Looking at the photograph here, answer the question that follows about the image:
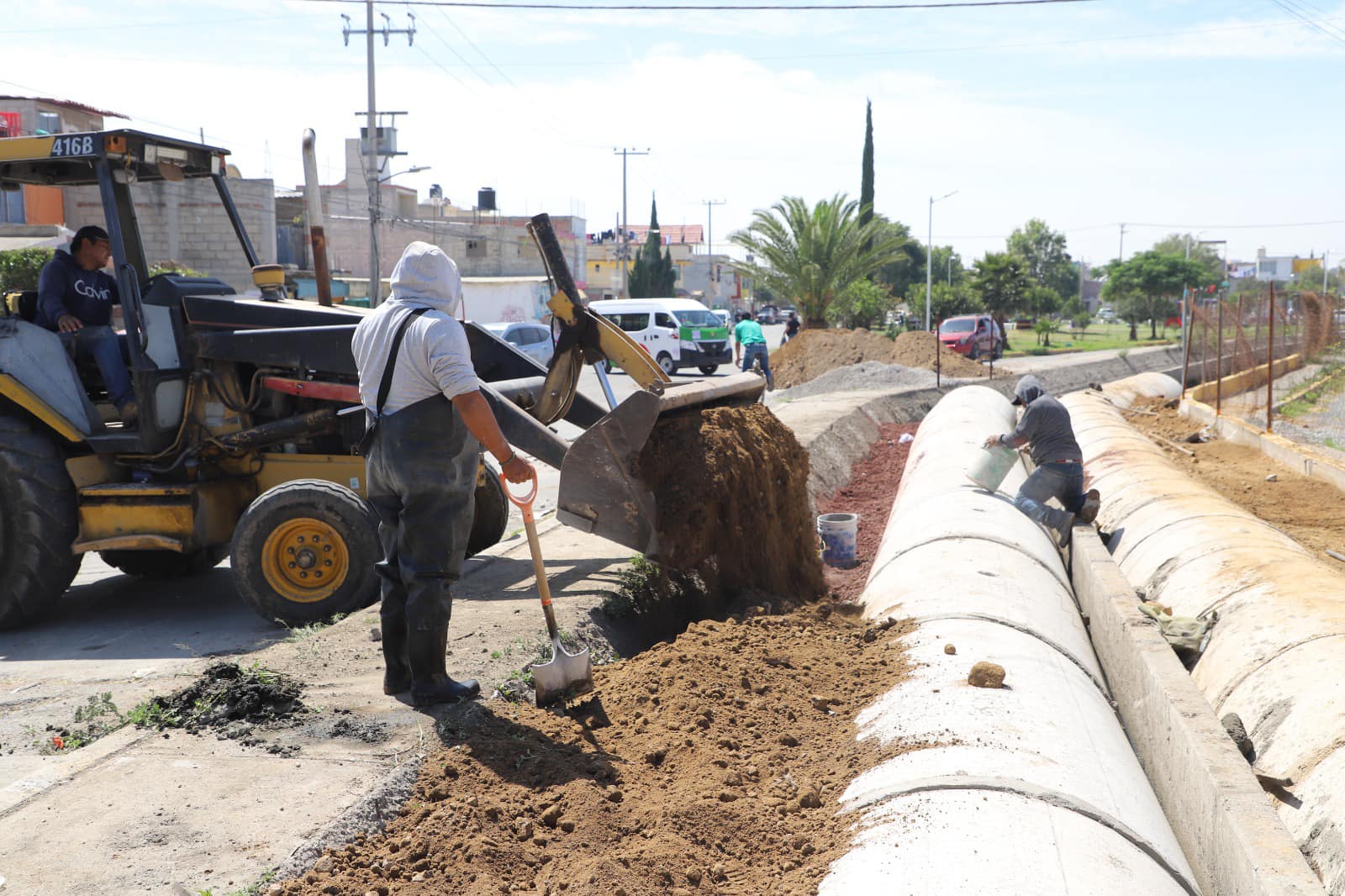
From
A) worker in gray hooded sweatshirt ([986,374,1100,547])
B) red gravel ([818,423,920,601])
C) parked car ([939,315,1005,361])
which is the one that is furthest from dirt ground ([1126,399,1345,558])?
parked car ([939,315,1005,361])

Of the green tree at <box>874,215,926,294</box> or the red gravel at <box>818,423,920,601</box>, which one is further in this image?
the green tree at <box>874,215,926,294</box>

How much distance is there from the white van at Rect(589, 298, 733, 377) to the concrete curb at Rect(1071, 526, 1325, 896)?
2159 centimetres

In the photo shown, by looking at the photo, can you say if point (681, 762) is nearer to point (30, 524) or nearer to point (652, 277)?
point (30, 524)

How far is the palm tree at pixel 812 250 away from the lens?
30.5 m

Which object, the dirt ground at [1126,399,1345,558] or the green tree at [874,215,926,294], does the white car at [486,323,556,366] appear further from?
the green tree at [874,215,926,294]

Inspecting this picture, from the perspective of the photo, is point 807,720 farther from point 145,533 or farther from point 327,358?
point 145,533

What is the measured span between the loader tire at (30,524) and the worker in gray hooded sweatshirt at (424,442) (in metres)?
3.40

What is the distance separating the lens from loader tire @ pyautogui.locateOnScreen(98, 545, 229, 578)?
25.8 feet

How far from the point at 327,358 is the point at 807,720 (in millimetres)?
4084

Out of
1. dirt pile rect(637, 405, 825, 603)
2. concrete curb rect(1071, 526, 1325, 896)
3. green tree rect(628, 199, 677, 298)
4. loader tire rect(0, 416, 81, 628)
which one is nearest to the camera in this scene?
concrete curb rect(1071, 526, 1325, 896)

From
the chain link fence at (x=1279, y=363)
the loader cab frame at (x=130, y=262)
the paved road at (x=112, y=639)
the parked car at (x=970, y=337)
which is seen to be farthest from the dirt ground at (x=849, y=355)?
the loader cab frame at (x=130, y=262)

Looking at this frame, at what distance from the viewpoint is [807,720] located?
4250 mm

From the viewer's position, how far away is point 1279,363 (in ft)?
70.1

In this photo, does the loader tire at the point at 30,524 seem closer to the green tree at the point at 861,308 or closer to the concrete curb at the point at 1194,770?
the concrete curb at the point at 1194,770
